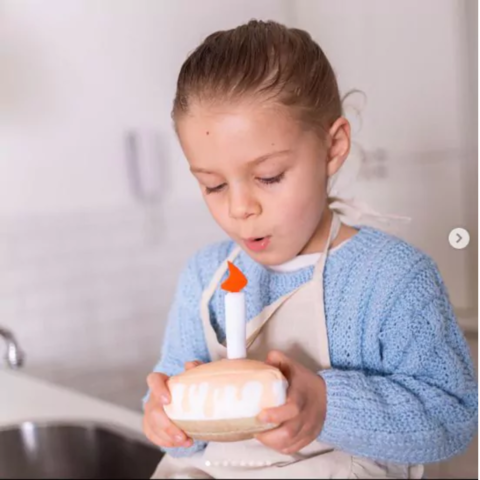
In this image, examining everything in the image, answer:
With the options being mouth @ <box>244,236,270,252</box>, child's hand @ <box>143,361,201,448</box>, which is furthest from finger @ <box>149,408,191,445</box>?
mouth @ <box>244,236,270,252</box>

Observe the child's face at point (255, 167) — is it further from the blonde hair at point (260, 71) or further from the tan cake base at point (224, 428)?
the tan cake base at point (224, 428)

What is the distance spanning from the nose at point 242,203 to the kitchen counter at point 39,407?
0.26 meters

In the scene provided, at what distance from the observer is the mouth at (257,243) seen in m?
0.44

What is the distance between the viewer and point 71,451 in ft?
2.13

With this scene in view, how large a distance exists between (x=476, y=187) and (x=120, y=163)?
242mm

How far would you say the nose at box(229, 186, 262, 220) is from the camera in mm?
406

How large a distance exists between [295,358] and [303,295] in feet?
0.14

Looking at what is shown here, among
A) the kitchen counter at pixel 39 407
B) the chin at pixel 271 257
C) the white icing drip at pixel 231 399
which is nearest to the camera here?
the white icing drip at pixel 231 399

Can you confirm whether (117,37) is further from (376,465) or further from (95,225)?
(376,465)

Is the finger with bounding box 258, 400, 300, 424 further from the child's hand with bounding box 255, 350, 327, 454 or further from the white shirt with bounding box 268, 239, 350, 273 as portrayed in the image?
the white shirt with bounding box 268, 239, 350, 273

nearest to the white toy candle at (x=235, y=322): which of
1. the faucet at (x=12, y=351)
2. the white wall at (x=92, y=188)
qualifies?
the white wall at (x=92, y=188)

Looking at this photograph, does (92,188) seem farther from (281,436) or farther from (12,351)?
(281,436)

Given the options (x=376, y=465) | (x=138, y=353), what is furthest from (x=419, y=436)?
(x=138, y=353)

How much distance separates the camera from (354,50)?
1.48 ft
